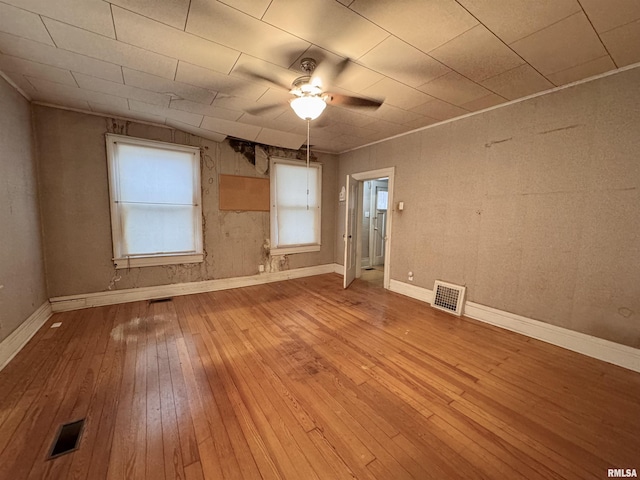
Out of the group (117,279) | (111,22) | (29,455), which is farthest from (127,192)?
(29,455)

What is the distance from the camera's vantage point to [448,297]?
3.52m

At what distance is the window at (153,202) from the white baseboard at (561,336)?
4.34 meters

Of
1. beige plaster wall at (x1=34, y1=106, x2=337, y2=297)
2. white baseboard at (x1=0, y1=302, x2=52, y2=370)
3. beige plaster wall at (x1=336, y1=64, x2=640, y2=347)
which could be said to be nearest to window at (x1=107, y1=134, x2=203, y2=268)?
beige plaster wall at (x1=34, y1=106, x2=337, y2=297)

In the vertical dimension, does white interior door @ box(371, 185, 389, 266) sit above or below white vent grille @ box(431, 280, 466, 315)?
above

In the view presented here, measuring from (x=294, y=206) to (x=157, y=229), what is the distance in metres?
2.44

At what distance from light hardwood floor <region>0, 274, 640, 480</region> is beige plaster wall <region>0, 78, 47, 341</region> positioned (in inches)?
16.2

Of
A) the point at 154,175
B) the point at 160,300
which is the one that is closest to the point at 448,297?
the point at 160,300

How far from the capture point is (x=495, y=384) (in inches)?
79.3

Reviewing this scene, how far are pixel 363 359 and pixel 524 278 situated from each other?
2138 mm

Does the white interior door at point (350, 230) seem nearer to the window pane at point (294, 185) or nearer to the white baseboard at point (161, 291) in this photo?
the window pane at point (294, 185)

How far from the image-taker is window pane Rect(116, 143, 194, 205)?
3557 millimetres

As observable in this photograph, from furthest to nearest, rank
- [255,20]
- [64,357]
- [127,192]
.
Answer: [127,192], [64,357], [255,20]

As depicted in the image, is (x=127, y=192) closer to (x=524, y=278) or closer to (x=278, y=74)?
(x=278, y=74)

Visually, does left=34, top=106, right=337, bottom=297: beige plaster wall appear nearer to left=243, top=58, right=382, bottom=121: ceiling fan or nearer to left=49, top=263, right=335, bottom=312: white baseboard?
left=49, top=263, right=335, bottom=312: white baseboard
